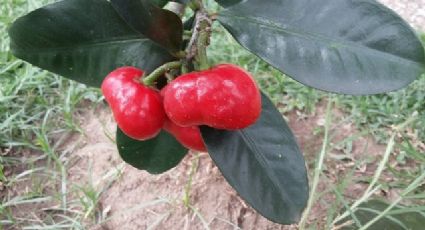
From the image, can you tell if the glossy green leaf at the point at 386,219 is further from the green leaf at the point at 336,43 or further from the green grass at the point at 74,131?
the green leaf at the point at 336,43

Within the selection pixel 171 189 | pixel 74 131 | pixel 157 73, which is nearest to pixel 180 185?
pixel 171 189

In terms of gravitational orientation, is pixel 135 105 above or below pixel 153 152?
above

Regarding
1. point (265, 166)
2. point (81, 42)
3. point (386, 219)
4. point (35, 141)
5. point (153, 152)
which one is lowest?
point (35, 141)

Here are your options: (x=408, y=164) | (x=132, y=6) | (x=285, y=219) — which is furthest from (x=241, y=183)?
(x=408, y=164)

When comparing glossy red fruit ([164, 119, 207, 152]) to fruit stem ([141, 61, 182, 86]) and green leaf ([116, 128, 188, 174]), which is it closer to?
fruit stem ([141, 61, 182, 86])

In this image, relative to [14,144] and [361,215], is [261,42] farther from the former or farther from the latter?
[14,144]

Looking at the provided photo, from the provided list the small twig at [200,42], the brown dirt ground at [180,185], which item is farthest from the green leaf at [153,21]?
the brown dirt ground at [180,185]

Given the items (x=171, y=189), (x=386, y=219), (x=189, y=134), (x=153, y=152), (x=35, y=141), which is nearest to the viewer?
(x=189, y=134)

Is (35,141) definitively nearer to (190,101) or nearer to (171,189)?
(171,189)
